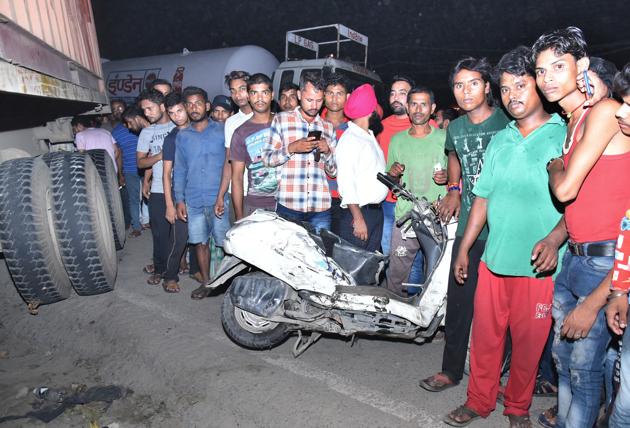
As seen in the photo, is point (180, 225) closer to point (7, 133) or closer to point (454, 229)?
point (7, 133)

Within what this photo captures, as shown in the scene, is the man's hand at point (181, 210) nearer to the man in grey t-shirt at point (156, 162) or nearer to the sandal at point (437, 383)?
the man in grey t-shirt at point (156, 162)

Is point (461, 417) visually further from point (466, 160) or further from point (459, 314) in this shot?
point (466, 160)

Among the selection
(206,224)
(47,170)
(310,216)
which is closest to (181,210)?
(206,224)

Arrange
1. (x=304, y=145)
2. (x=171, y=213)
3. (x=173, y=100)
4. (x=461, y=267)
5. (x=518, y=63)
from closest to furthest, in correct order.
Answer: (x=518, y=63) → (x=461, y=267) → (x=304, y=145) → (x=173, y=100) → (x=171, y=213)

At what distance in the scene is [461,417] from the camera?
283cm

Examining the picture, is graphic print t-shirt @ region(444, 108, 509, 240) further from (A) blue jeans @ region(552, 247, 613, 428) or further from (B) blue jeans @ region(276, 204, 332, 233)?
(B) blue jeans @ region(276, 204, 332, 233)

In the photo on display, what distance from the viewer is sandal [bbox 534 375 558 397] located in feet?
10.3

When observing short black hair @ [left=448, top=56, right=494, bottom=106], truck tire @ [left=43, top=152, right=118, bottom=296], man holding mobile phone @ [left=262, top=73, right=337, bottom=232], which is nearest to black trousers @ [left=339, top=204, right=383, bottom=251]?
man holding mobile phone @ [left=262, top=73, right=337, bottom=232]

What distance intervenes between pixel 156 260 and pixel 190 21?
29.9 m

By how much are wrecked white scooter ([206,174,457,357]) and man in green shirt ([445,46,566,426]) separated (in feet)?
1.57

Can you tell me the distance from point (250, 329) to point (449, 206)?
1.69 m

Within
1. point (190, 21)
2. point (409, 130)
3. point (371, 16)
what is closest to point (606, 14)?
point (371, 16)

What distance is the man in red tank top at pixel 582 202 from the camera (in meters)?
2.15

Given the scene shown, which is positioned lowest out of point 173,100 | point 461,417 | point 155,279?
point 155,279
